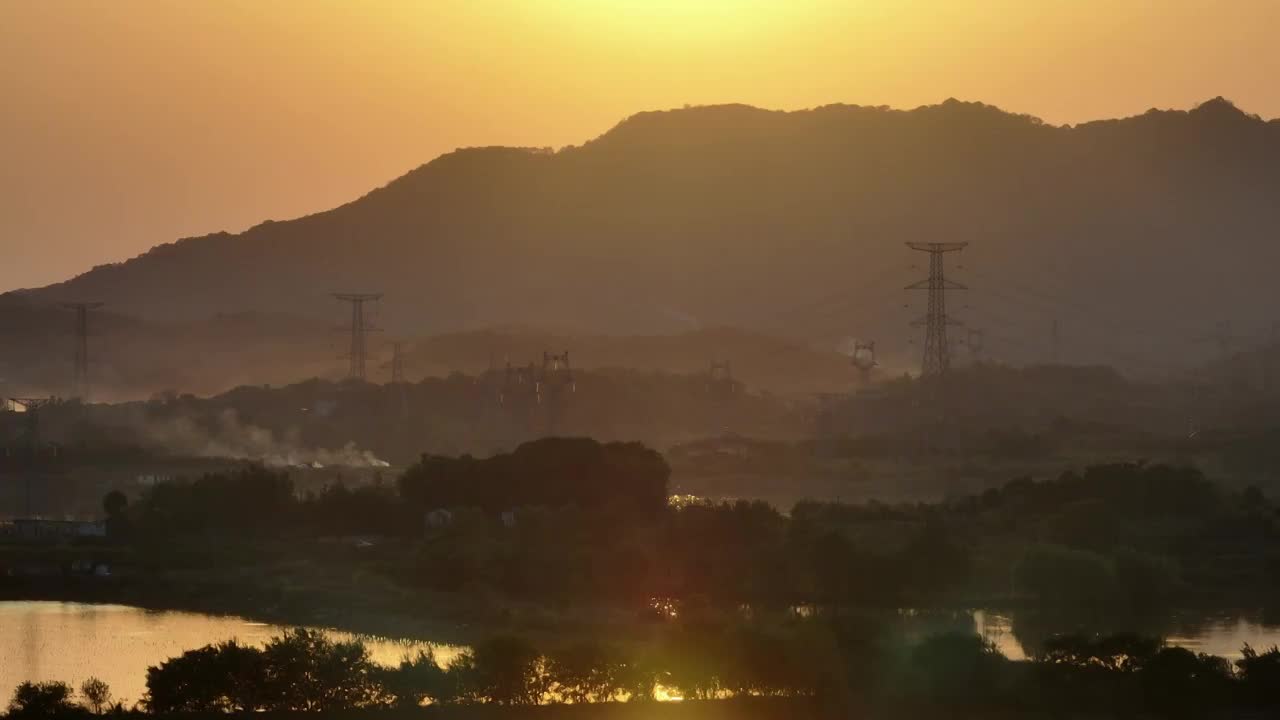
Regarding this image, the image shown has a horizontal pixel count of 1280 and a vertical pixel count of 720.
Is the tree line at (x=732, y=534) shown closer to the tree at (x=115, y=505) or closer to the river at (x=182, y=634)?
the tree at (x=115, y=505)

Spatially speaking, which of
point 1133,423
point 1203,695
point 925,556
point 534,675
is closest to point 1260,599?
point 925,556

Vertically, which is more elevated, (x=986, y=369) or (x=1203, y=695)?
(x=986, y=369)

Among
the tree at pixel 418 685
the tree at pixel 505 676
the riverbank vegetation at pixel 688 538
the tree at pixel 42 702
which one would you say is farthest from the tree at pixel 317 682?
the riverbank vegetation at pixel 688 538

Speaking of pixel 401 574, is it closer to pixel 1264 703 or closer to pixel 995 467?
pixel 1264 703

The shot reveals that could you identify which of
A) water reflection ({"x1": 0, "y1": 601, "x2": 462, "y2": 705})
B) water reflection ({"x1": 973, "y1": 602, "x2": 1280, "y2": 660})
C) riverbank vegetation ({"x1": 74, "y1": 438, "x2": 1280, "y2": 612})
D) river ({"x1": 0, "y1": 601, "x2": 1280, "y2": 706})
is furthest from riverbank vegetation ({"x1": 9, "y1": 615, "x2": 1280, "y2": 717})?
Answer: riverbank vegetation ({"x1": 74, "y1": 438, "x2": 1280, "y2": 612})

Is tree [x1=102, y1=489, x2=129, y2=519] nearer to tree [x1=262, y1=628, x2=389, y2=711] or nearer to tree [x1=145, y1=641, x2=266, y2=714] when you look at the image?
tree [x1=145, y1=641, x2=266, y2=714]

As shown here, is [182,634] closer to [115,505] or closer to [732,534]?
[732,534]
